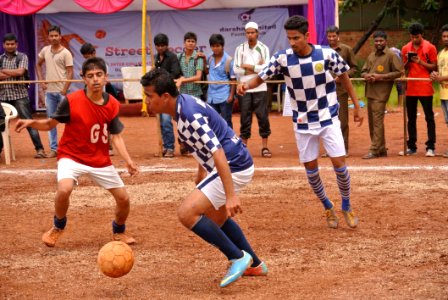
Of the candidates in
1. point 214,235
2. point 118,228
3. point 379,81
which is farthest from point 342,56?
point 214,235

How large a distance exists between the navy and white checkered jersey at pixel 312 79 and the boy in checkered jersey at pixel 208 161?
197 centimetres

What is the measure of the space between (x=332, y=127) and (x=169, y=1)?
9.98 m

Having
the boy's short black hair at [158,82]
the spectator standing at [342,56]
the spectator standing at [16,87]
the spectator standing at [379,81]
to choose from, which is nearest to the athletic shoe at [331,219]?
the boy's short black hair at [158,82]

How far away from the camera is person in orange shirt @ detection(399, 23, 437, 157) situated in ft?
44.5

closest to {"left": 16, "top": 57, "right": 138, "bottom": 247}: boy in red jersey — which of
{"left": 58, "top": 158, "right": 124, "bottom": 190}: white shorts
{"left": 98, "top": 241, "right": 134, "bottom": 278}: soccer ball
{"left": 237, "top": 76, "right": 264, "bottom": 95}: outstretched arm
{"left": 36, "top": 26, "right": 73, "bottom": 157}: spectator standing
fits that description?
{"left": 58, "top": 158, "right": 124, "bottom": 190}: white shorts

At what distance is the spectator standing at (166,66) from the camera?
1383 cm

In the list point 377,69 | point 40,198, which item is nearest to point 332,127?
point 40,198

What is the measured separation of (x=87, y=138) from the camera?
7.78 meters

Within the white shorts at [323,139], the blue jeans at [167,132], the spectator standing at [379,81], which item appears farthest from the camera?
the blue jeans at [167,132]

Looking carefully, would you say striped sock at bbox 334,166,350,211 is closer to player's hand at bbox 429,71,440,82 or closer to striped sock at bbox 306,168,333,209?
striped sock at bbox 306,168,333,209

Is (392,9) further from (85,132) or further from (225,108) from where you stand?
(85,132)

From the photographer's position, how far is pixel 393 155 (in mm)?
13930

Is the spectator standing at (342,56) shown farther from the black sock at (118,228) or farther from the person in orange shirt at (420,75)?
the black sock at (118,228)

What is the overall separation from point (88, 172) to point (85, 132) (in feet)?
1.22
